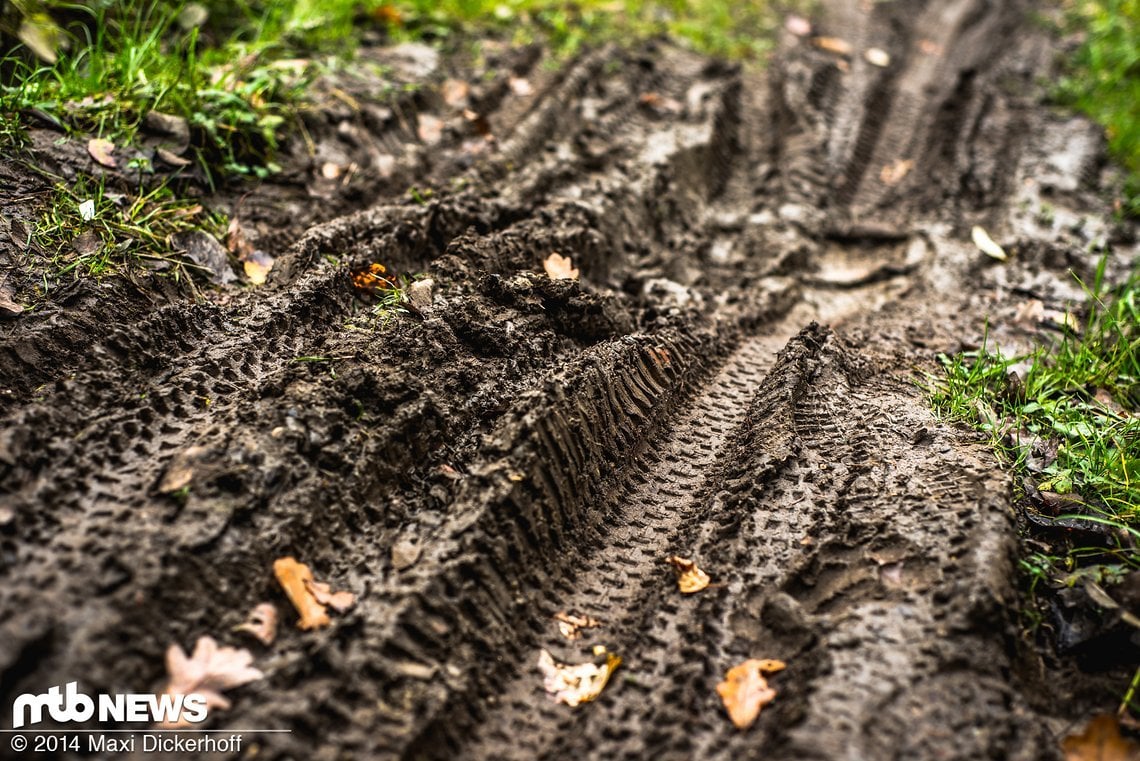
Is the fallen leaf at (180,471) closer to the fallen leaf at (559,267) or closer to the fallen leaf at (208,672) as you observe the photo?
the fallen leaf at (208,672)

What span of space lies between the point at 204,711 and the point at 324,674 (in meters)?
0.25

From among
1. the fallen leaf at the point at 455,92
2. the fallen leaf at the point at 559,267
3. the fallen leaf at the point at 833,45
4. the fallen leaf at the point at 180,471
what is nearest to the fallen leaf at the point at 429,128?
the fallen leaf at the point at 455,92

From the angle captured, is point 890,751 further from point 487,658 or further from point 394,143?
point 394,143

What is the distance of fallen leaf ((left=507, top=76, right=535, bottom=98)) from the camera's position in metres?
3.94

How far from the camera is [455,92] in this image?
12.5 feet

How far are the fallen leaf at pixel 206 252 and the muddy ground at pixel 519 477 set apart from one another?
0.09m

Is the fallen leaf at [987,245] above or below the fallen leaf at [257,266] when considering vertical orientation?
above

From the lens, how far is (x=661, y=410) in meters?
2.49

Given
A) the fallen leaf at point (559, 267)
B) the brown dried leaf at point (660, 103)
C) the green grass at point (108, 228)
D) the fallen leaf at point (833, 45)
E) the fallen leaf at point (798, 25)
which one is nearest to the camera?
the green grass at point (108, 228)

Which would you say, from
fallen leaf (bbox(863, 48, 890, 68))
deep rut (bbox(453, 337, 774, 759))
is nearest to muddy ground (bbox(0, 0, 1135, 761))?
deep rut (bbox(453, 337, 774, 759))

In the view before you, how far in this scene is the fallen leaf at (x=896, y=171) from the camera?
4309mm

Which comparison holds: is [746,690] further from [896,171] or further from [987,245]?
[896,171]

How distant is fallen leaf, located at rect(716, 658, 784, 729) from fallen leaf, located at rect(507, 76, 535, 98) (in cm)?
317

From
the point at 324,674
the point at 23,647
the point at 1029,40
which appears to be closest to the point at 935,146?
the point at 1029,40
